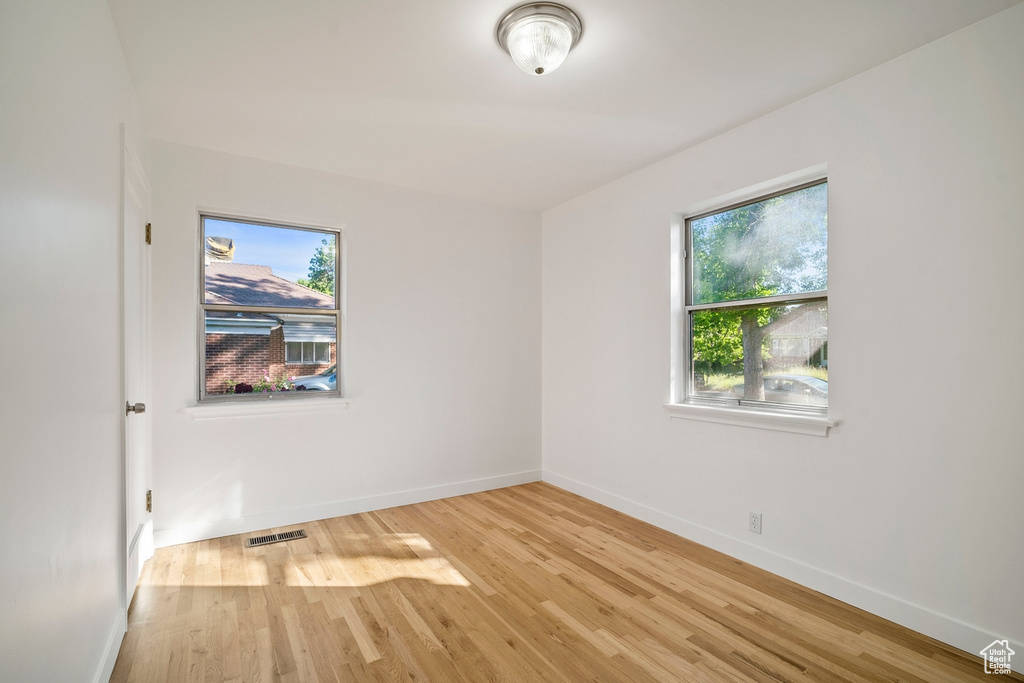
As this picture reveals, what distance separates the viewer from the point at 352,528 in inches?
143

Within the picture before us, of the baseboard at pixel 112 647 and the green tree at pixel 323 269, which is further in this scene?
the green tree at pixel 323 269

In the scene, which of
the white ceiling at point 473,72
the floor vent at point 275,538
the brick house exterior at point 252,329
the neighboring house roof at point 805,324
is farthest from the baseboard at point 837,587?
the brick house exterior at point 252,329

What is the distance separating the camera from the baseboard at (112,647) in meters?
1.89

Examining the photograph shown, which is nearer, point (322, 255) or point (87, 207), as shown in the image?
point (87, 207)

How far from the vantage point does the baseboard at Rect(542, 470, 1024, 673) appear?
2182mm

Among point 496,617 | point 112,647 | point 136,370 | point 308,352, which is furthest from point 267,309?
point 496,617

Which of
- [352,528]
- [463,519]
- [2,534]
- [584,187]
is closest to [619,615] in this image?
[463,519]

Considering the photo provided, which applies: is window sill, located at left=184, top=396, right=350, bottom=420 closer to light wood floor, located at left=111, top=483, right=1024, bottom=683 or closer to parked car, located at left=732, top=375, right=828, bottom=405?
light wood floor, located at left=111, top=483, right=1024, bottom=683

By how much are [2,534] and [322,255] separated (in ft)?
10.3

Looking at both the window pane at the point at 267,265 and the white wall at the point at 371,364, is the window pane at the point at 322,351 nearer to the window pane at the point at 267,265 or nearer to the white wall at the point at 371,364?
the white wall at the point at 371,364

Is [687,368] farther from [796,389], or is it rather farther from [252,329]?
[252,329]

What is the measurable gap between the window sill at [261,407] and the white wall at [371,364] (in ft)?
0.08

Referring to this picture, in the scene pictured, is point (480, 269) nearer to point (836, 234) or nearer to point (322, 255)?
point (322, 255)

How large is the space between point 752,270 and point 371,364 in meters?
2.87
